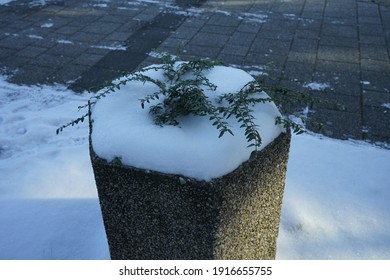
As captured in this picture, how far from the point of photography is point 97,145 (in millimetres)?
1640

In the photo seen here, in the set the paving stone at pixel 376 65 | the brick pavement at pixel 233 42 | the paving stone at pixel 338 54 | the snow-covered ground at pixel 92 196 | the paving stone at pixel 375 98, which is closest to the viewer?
the snow-covered ground at pixel 92 196

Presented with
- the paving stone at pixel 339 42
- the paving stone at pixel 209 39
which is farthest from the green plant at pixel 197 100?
the paving stone at pixel 339 42

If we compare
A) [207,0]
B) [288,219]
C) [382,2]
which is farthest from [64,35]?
[382,2]

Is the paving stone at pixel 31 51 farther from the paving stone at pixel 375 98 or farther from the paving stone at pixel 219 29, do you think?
the paving stone at pixel 375 98

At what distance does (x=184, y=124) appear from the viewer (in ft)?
5.42

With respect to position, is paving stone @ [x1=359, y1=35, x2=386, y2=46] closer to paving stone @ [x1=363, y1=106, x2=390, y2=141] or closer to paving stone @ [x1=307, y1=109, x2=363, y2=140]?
paving stone @ [x1=363, y1=106, x2=390, y2=141]

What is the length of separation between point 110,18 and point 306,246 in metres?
5.27

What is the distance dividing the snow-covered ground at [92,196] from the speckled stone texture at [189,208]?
0.75 metres

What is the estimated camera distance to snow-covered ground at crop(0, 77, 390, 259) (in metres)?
2.53

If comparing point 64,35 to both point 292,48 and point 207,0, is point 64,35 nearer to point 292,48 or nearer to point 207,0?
point 207,0

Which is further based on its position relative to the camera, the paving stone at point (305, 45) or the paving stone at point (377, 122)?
the paving stone at point (305, 45)

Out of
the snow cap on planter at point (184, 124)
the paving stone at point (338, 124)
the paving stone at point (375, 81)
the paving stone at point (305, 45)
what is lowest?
the paving stone at point (338, 124)

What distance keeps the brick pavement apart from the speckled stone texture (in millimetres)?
2086

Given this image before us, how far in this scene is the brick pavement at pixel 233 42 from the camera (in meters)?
4.27
